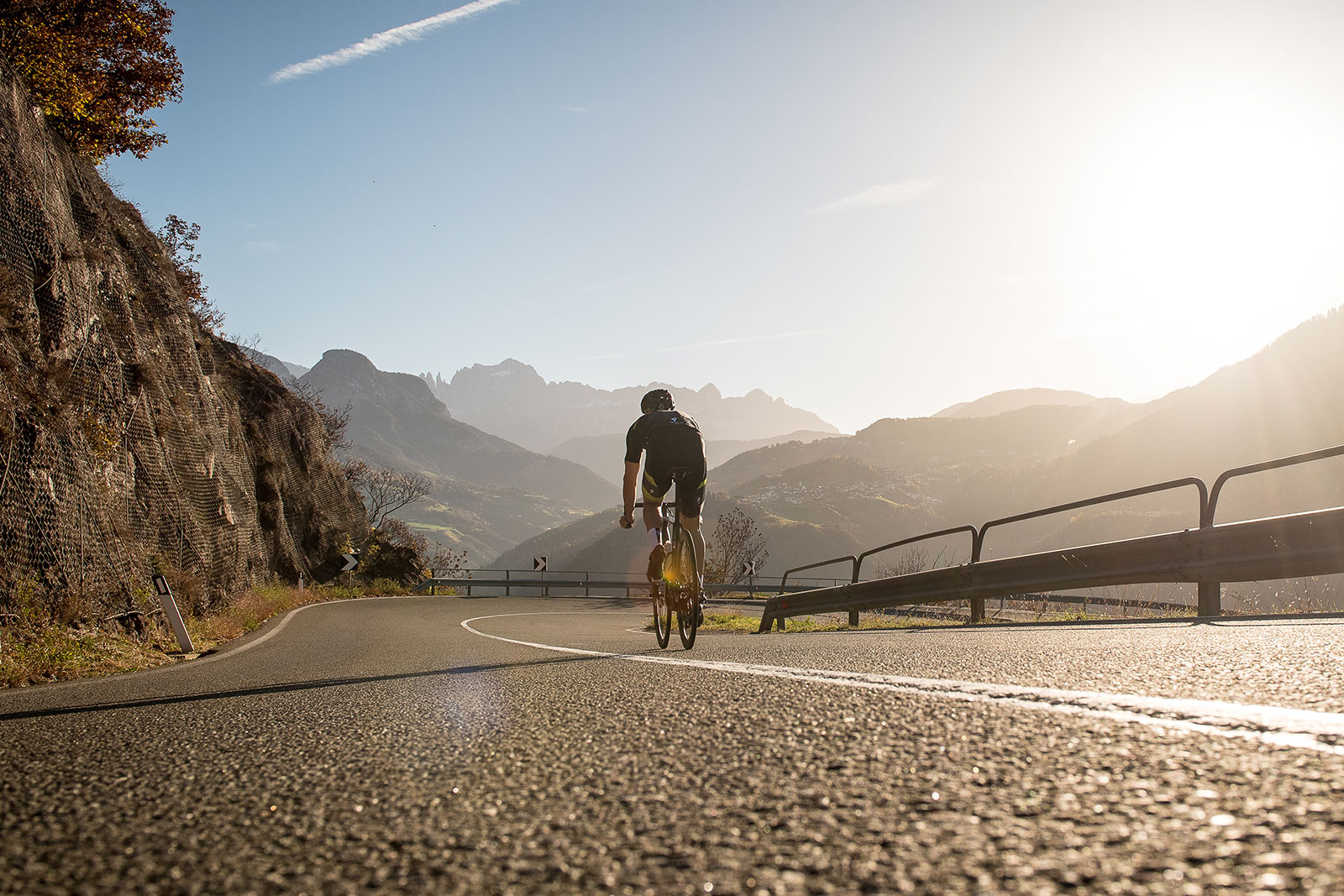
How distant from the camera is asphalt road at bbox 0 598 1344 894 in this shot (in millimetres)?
1364

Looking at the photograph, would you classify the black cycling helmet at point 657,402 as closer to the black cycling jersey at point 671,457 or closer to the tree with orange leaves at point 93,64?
the black cycling jersey at point 671,457

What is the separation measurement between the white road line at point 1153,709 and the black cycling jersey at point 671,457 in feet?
11.3

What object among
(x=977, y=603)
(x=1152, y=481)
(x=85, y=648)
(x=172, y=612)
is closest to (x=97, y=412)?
(x=172, y=612)

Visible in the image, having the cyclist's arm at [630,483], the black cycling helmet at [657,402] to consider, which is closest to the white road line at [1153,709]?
the cyclist's arm at [630,483]

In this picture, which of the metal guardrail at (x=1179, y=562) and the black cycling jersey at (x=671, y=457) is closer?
the metal guardrail at (x=1179, y=562)

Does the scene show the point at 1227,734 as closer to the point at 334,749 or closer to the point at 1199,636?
the point at 334,749

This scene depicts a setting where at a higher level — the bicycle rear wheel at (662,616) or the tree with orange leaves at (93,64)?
the tree with orange leaves at (93,64)

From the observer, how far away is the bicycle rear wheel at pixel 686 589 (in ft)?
24.0

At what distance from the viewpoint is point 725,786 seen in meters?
1.94

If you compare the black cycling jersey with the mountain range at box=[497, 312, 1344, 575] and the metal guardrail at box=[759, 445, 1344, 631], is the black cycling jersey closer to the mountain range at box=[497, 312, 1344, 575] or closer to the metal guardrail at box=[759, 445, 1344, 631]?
the metal guardrail at box=[759, 445, 1344, 631]

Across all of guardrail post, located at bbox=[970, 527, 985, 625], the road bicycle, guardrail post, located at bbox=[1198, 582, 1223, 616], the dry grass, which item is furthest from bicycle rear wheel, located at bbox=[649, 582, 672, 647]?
the dry grass

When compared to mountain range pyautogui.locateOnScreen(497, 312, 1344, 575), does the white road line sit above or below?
below

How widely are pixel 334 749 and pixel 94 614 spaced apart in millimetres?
8588

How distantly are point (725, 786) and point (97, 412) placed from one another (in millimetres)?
14374
